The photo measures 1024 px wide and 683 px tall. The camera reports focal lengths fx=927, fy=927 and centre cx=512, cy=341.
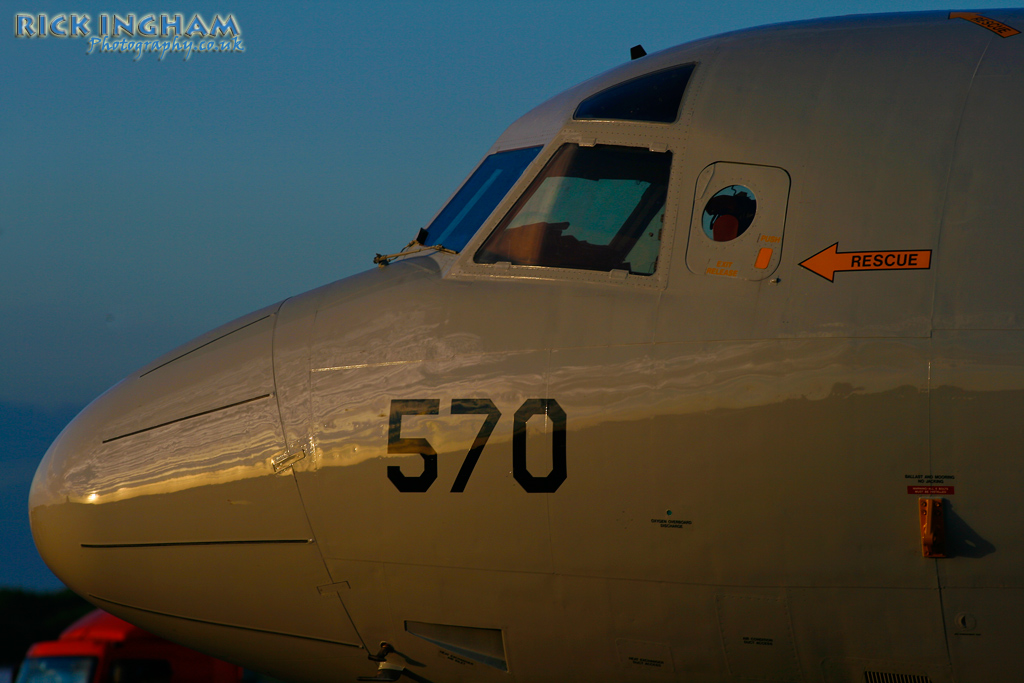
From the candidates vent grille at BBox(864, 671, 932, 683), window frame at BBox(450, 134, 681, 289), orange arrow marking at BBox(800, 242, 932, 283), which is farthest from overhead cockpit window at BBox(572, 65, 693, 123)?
vent grille at BBox(864, 671, 932, 683)

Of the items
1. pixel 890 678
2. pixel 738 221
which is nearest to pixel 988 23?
pixel 738 221

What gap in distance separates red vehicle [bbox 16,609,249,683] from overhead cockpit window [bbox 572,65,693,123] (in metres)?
8.02

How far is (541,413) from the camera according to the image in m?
5.66

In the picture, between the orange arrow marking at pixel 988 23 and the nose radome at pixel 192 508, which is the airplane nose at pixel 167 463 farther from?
the orange arrow marking at pixel 988 23

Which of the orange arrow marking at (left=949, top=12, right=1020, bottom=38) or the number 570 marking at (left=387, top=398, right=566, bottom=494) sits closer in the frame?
the number 570 marking at (left=387, top=398, right=566, bottom=494)

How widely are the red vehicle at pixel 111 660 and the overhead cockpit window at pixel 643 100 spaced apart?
802 centimetres

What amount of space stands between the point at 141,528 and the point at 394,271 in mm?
2445

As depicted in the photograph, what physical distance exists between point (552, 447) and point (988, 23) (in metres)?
4.07

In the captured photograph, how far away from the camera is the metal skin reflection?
5.17 metres

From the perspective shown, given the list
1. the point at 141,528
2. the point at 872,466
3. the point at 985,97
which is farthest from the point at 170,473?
the point at 985,97

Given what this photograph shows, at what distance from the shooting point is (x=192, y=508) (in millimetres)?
6094

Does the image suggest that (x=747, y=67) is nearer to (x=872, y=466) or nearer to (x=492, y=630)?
(x=872, y=466)

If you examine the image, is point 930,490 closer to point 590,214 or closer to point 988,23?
point 590,214

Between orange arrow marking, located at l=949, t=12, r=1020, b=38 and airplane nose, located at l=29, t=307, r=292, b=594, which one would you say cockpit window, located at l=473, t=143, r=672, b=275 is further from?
orange arrow marking, located at l=949, t=12, r=1020, b=38
